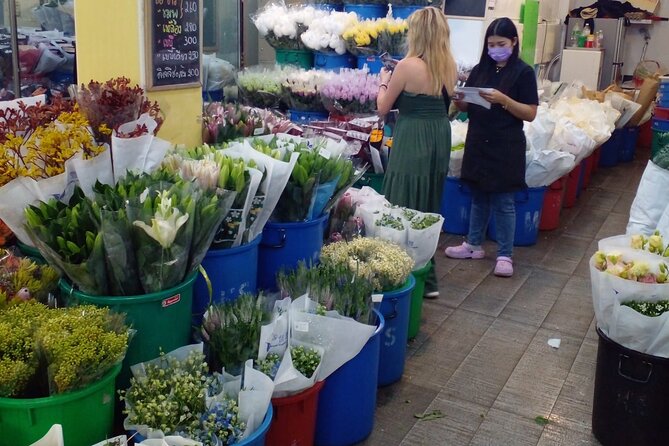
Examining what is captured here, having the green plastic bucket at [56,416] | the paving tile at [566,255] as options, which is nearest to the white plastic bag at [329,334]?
the green plastic bucket at [56,416]

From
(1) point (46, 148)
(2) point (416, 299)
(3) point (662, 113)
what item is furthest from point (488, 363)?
(3) point (662, 113)

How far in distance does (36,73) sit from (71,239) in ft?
11.1

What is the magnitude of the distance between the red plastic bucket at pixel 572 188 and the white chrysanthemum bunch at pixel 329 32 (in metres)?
2.44

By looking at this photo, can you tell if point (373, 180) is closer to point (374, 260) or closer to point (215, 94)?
point (215, 94)

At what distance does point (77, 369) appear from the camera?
5.66 feet

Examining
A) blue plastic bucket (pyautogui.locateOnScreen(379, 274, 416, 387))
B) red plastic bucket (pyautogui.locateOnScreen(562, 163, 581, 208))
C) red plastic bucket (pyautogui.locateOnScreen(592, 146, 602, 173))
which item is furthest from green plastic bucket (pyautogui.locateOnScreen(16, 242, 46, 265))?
red plastic bucket (pyautogui.locateOnScreen(592, 146, 602, 173))

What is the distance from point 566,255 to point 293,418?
347 centimetres

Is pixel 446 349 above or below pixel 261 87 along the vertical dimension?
below

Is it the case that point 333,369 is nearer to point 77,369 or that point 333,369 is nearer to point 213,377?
point 213,377

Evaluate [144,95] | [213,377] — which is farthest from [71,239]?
[144,95]

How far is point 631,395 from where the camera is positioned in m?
2.63

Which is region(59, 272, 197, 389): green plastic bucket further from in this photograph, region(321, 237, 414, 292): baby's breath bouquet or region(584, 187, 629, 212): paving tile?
region(584, 187, 629, 212): paving tile

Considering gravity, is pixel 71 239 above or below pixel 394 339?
above

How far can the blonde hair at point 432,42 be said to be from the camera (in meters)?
3.79
